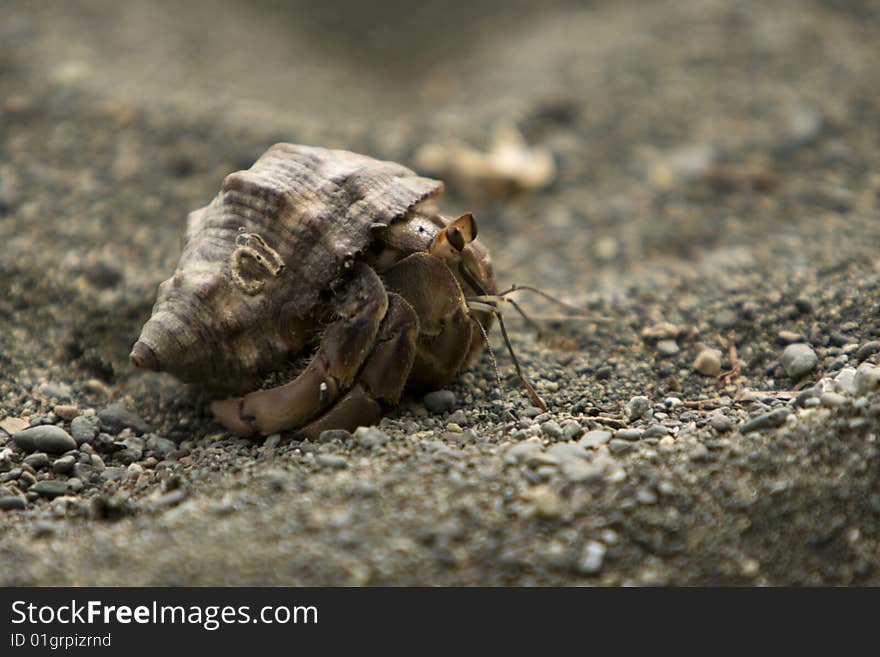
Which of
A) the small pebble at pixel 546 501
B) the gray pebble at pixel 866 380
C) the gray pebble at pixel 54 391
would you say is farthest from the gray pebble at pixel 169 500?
the gray pebble at pixel 866 380

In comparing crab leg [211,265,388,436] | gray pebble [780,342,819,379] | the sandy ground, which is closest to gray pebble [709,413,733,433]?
the sandy ground

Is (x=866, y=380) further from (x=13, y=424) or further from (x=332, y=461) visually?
(x=13, y=424)

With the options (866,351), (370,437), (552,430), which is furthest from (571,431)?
(866,351)

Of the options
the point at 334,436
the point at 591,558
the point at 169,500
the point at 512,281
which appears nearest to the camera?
the point at 591,558

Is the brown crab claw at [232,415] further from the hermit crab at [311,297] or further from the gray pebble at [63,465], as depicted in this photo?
the gray pebble at [63,465]
